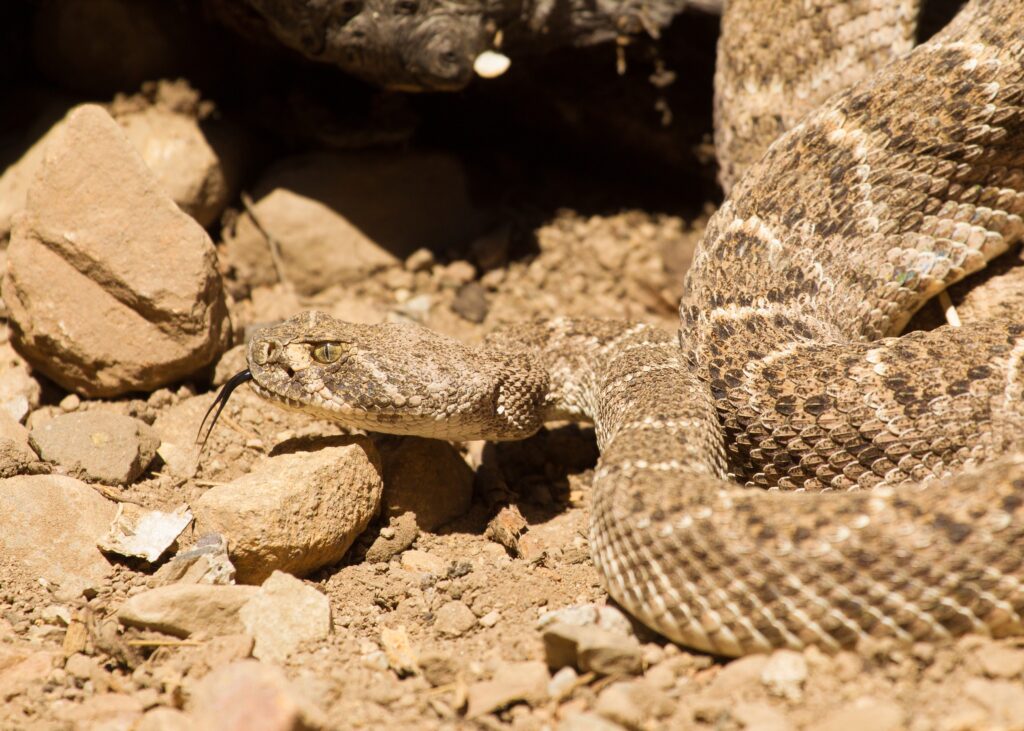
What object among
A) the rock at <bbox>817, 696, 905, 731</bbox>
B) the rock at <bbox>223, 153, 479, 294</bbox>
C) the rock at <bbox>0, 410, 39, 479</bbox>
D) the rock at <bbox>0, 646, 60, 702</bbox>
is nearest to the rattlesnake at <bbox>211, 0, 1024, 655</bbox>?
the rock at <bbox>817, 696, 905, 731</bbox>

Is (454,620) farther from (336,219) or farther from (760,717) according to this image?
(336,219)

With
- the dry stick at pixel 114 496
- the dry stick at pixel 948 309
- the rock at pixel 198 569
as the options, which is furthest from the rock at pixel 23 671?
the dry stick at pixel 948 309

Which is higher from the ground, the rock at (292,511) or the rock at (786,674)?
the rock at (292,511)

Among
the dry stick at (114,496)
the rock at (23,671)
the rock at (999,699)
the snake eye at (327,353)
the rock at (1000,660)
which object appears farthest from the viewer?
the snake eye at (327,353)

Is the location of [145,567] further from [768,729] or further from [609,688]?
[768,729]

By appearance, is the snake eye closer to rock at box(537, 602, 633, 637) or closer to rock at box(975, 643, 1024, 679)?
rock at box(537, 602, 633, 637)

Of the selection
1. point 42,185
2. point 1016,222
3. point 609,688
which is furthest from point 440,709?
point 1016,222

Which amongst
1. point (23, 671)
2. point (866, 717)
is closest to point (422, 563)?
point (23, 671)

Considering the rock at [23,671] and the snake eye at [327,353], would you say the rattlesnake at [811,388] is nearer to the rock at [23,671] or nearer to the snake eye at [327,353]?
the snake eye at [327,353]
